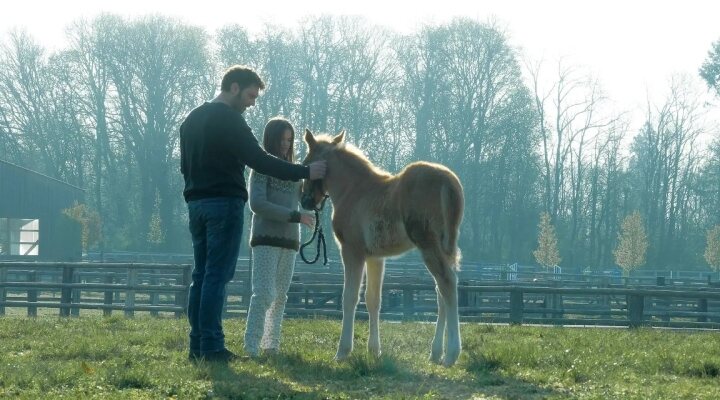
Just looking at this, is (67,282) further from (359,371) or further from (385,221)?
(359,371)

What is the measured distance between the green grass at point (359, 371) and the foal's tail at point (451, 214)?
0.84 metres

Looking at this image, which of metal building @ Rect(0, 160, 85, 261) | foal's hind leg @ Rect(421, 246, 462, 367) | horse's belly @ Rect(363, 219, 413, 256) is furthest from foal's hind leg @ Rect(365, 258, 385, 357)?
metal building @ Rect(0, 160, 85, 261)

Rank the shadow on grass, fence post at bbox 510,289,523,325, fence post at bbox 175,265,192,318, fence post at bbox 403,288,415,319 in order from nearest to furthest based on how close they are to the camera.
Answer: the shadow on grass
fence post at bbox 510,289,523,325
fence post at bbox 175,265,192,318
fence post at bbox 403,288,415,319

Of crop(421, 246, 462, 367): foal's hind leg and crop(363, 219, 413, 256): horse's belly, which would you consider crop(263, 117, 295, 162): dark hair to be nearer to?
crop(363, 219, 413, 256): horse's belly

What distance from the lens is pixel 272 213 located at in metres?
8.69

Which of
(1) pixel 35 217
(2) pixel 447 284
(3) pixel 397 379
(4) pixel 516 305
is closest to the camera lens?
(3) pixel 397 379

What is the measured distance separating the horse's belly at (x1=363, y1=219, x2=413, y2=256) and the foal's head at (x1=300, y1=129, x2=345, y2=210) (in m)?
0.87

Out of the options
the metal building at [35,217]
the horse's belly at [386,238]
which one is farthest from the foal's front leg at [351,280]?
the metal building at [35,217]

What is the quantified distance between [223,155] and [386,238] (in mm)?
1467

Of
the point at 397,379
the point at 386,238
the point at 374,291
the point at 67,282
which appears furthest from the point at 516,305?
the point at 397,379

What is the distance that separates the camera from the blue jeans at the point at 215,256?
7.95 meters

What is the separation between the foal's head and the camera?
9117 millimetres

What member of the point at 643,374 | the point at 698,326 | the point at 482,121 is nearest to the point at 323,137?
the point at 643,374

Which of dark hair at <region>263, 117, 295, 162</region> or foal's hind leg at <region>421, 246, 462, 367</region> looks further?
dark hair at <region>263, 117, 295, 162</region>
